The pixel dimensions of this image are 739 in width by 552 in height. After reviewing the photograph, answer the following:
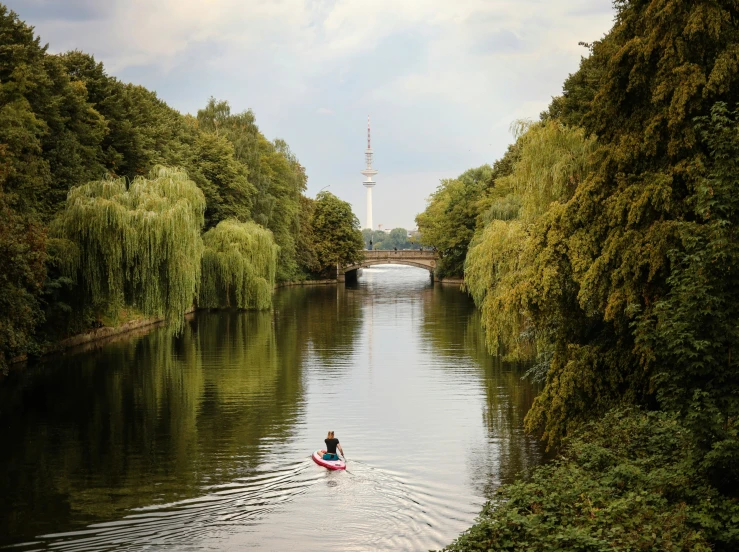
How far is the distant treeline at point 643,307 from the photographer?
11.8 metres

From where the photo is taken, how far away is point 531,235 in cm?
2316

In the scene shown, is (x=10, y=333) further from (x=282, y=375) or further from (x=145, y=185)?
(x=145, y=185)

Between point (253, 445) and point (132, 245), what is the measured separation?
17.4m

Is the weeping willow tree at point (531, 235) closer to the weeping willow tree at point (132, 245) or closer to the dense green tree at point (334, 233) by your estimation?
the weeping willow tree at point (132, 245)

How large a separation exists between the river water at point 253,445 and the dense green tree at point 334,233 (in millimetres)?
64958

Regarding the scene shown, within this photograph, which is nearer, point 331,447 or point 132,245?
point 331,447

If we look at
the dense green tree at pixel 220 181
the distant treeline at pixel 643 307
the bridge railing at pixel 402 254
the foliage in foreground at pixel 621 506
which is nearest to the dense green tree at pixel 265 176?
the dense green tree at pixel 220 181

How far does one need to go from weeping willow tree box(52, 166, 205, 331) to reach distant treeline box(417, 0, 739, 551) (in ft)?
57.9

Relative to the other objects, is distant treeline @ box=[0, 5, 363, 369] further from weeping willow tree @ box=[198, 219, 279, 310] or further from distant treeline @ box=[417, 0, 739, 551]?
distant treeline @ box=[417, 0, 739, 551]

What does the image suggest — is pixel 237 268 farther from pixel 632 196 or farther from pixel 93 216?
pixel 632 196

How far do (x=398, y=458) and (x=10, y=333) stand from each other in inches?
558

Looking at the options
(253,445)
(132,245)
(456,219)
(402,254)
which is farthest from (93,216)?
(402,254)

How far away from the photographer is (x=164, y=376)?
112 feet

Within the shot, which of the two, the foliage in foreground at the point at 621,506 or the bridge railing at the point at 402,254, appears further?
the bridge railing at the point at 402,254
